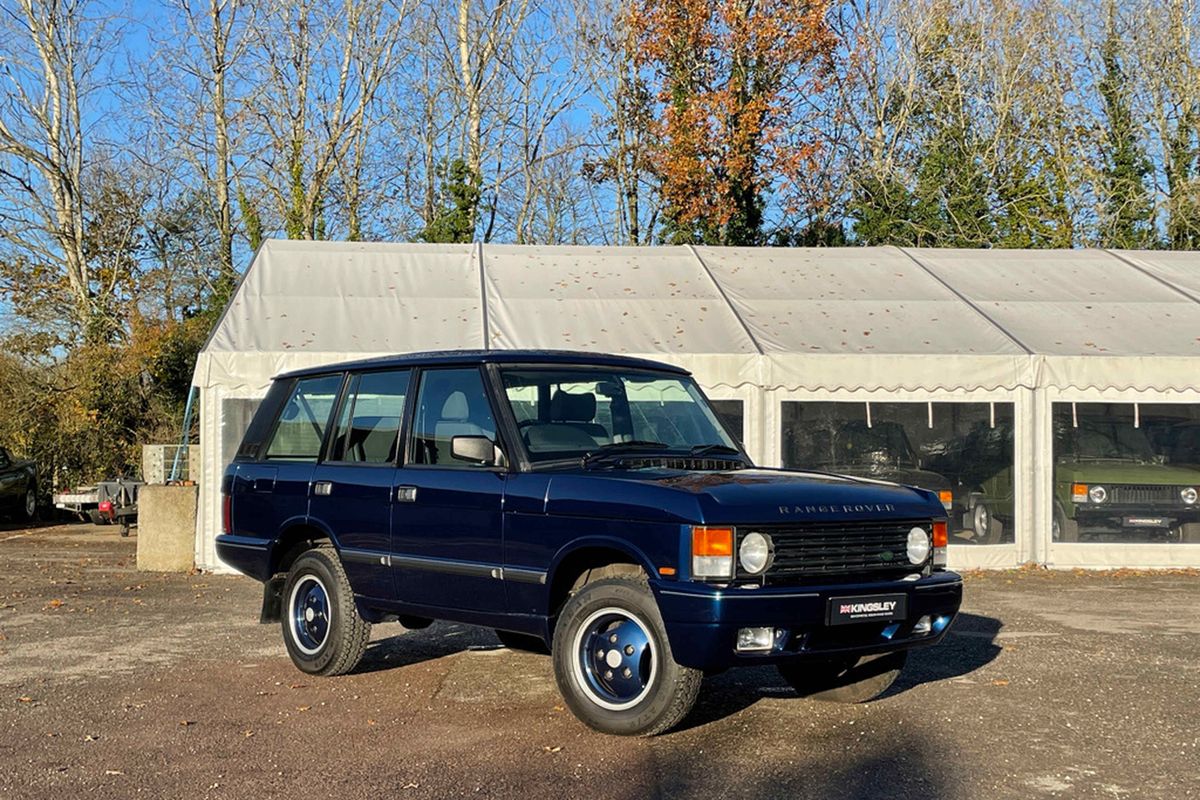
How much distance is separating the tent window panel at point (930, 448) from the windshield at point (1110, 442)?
84 centimetres

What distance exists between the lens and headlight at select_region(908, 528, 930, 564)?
6.83m

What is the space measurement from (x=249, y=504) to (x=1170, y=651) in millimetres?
6480

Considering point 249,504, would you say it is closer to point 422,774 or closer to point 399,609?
point 399,609

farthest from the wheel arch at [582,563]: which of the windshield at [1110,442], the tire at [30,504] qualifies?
the tire at [30,504]

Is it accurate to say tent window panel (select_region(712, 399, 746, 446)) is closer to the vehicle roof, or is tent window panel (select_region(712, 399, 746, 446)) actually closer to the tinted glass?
the vehicle roof

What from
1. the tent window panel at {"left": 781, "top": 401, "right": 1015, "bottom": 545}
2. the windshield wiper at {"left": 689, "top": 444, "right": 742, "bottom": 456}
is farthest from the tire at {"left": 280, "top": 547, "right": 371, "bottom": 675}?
the tent window panel at {"left": 781, "top": 401, "right": 1015, "bottom": 545}

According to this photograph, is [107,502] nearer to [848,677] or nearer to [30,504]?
[30,504]

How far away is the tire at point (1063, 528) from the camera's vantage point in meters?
15.0

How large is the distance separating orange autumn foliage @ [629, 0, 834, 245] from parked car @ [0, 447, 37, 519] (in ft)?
48.9

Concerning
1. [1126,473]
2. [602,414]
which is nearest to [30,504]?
[1126,473]

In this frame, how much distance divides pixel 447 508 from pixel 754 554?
6.34 ft

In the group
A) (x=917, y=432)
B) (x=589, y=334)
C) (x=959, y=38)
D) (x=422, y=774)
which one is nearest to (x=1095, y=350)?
(x=917, y=432)

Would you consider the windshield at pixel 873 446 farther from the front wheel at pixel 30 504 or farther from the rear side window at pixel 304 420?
the front wheel at pixel 30 504

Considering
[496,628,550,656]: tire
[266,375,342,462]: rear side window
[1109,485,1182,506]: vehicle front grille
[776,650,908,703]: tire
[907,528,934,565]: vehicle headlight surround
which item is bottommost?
[776,650,908,703]: tire
